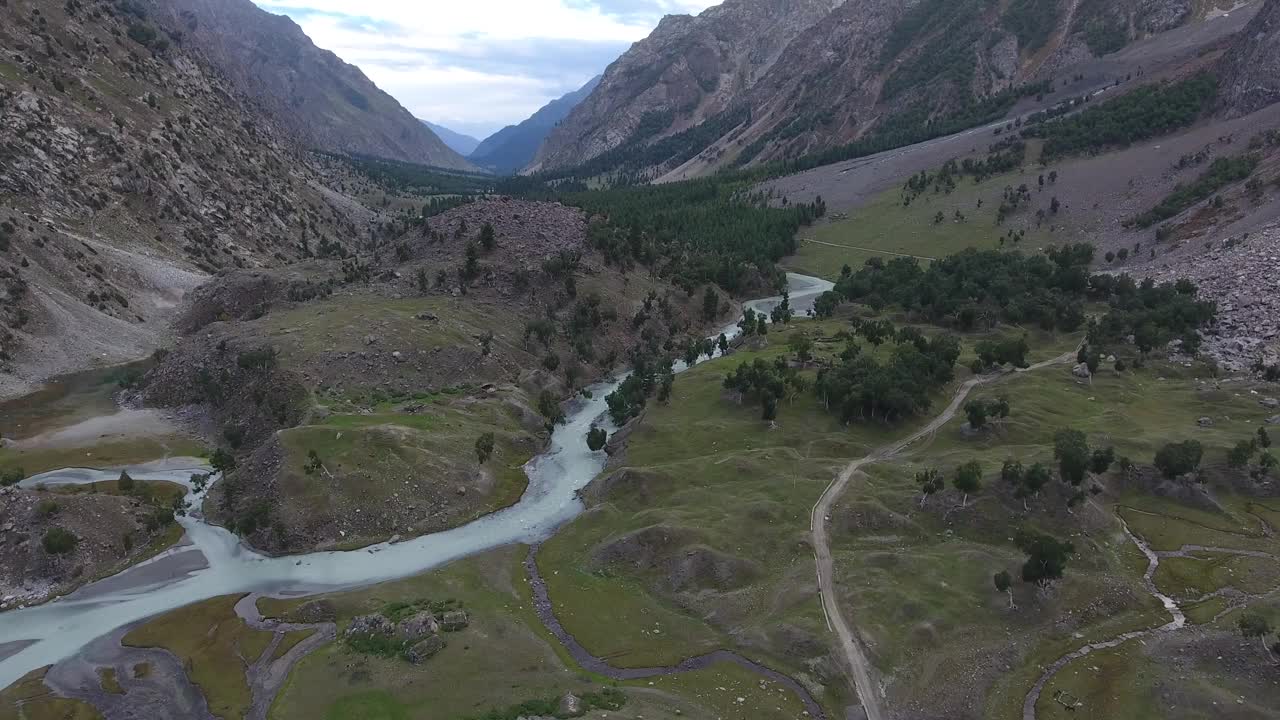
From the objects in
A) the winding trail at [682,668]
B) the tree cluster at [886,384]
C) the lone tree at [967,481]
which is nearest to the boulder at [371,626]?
the winding trail at [682,668]

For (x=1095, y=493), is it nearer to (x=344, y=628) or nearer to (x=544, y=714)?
(x=544, y=714)

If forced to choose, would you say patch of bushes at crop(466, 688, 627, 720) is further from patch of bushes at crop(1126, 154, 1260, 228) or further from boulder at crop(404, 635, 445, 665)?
patch of bushes at crop(1126, 154, 1260, 228)

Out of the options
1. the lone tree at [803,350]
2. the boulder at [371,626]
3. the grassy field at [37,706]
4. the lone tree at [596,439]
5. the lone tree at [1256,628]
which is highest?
the lone tree at [803,350]

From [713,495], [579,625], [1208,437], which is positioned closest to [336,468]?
[579,625]

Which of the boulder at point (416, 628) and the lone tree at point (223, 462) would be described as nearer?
the boulder at point (416, 628)

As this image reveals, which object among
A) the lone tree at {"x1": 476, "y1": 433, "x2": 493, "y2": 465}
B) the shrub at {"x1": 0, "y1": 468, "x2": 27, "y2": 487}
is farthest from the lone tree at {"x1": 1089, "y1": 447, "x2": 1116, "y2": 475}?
the shrub at {"x1": 0, "y1": 468, "x2": 27, "y2": 487}

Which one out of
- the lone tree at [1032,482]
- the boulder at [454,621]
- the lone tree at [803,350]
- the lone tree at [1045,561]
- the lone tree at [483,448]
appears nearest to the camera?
the lone tree at [1045,561]

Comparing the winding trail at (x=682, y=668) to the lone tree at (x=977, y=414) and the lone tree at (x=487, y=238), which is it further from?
the lone tree at (x=487, y=238)
